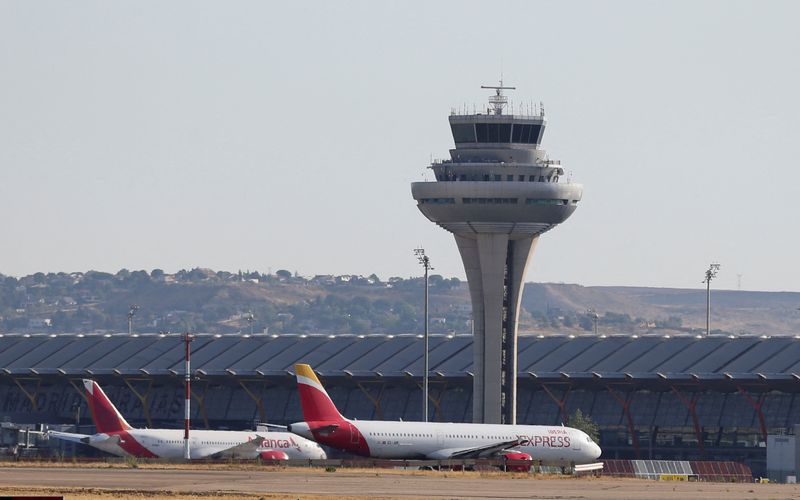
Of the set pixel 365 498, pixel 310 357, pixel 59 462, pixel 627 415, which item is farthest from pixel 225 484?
pixel 310 357

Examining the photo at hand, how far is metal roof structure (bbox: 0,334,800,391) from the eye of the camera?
513 feet

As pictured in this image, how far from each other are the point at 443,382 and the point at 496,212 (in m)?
16.5

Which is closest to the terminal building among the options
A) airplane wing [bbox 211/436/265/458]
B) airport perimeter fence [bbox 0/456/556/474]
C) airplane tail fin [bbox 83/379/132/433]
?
airplane wing [bbox 211/436/265/458]

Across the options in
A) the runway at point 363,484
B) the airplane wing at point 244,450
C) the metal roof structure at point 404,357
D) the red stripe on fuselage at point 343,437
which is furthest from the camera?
the metal roof structure at point 404,357

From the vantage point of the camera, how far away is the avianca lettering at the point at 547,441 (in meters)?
124

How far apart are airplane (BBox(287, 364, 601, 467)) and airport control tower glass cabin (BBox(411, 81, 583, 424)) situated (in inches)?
1370

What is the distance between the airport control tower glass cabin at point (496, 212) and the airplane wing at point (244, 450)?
3632 cm

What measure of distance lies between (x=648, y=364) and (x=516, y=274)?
46.0 ft

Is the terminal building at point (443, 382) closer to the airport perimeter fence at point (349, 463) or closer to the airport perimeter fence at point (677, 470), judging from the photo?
the airport perimeter fence at point (677, 470)

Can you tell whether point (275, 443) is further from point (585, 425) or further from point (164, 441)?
point (585, 425)

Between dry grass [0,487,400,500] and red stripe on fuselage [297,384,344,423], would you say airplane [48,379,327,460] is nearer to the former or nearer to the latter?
red stripe on fuselage [297,384,344,423]

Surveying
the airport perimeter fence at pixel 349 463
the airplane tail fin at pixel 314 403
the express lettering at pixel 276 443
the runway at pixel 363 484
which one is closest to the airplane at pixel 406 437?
the airplane tail fin at pixel 314 403

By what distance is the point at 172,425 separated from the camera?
173 metres

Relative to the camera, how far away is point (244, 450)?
4980 inches
